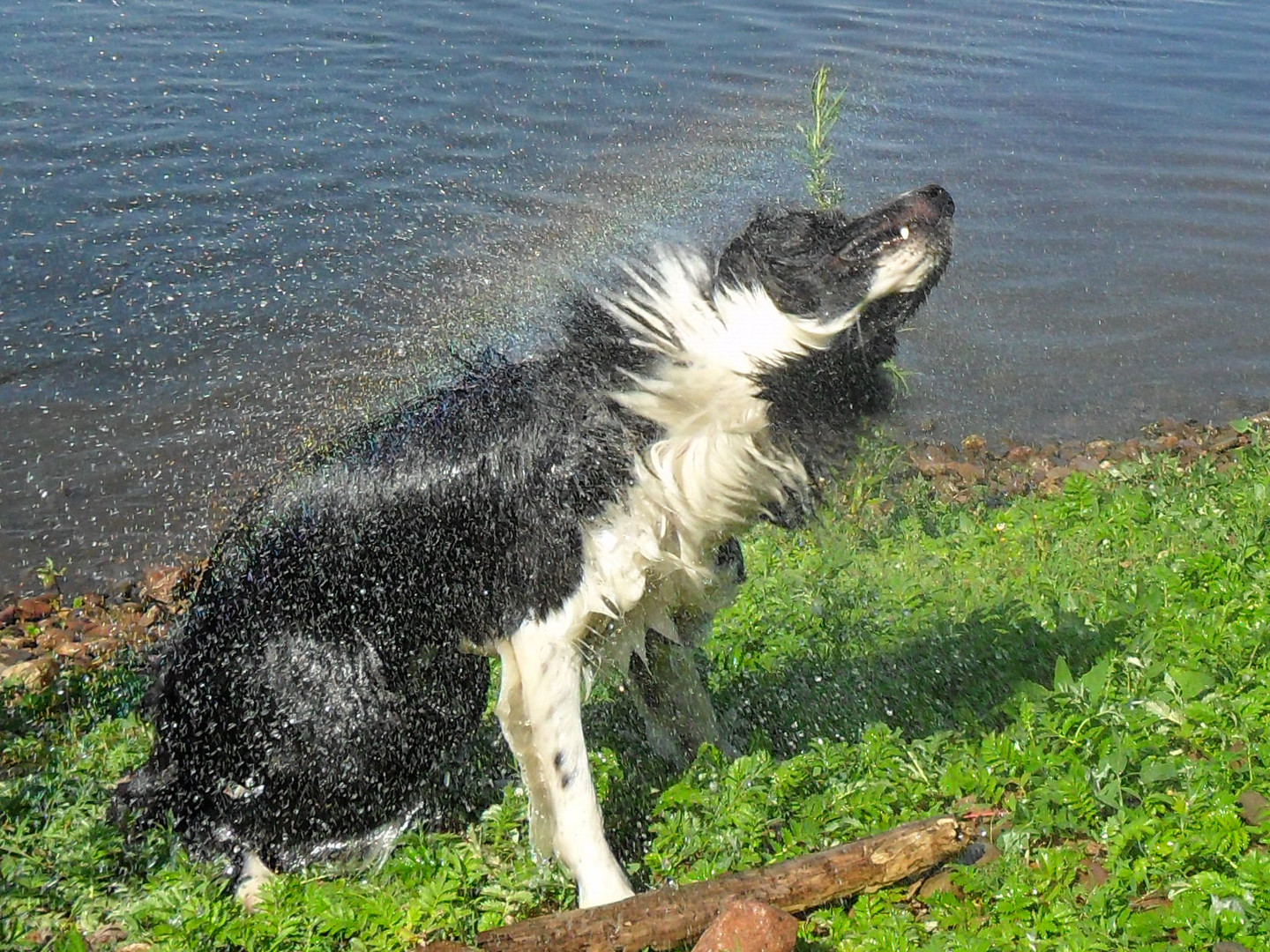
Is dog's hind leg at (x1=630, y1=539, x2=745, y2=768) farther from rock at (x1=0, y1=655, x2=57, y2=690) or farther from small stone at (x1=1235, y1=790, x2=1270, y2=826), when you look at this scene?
rock at (x1=0, y1=655, x2=57, y2=690)

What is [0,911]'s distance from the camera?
3.61 m

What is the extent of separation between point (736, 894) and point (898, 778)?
2.65ft

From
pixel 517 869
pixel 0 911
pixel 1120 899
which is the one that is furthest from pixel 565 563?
pixel 0 911

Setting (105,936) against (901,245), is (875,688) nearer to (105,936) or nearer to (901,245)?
(901,245)

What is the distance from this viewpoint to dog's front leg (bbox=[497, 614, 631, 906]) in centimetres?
351

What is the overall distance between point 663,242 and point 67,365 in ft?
16.0

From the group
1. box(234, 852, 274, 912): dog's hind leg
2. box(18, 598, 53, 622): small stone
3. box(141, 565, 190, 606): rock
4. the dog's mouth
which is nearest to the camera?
the dog's mouth

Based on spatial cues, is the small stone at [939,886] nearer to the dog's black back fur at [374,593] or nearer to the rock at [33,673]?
the dog's black back fur at [374,593]

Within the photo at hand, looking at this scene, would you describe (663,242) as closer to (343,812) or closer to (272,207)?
(343,812)

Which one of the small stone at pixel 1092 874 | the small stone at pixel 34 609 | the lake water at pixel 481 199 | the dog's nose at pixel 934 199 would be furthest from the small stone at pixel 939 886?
the small stone at pixel 34 609

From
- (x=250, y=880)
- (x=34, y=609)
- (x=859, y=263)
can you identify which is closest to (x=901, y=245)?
(x=859, y=263)

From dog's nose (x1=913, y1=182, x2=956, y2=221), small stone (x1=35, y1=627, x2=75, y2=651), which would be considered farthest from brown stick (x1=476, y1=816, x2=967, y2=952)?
small stone (x1=35, y1=627, x2=75, y2=651)

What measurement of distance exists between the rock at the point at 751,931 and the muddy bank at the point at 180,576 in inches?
120

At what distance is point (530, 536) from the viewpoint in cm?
351
